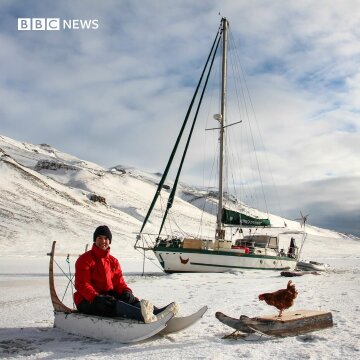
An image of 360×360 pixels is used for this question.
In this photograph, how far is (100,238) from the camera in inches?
321

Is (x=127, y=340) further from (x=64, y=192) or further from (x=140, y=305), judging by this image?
(x=64, y=192)

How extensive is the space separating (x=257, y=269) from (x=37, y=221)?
29928 millimetres

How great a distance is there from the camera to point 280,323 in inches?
303

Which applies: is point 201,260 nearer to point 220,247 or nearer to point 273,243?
point 220,247

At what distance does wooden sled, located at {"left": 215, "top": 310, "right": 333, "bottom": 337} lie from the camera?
760 cm

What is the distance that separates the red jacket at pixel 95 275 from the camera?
313 inches

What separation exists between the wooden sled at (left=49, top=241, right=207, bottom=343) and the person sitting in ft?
0.53

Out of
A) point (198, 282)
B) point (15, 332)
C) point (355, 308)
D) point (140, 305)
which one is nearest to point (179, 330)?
point (140, 305)

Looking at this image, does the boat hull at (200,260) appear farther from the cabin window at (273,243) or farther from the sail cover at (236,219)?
the cabin window at (273,243)

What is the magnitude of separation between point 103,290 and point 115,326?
86cm

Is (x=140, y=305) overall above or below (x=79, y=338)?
above

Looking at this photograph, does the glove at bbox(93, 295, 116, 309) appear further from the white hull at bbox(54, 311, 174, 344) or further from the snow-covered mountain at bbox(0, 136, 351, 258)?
the snow-covered mountain at bbox(0, 136, 351, 258)

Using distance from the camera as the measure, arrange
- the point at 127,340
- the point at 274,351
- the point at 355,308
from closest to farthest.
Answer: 1. the point at 274,351
2. the point at 127,340
3. the point at 355,308

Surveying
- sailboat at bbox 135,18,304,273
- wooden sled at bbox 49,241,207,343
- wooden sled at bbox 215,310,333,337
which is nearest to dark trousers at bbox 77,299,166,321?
wooden sled at bbox 49,241,207,343
